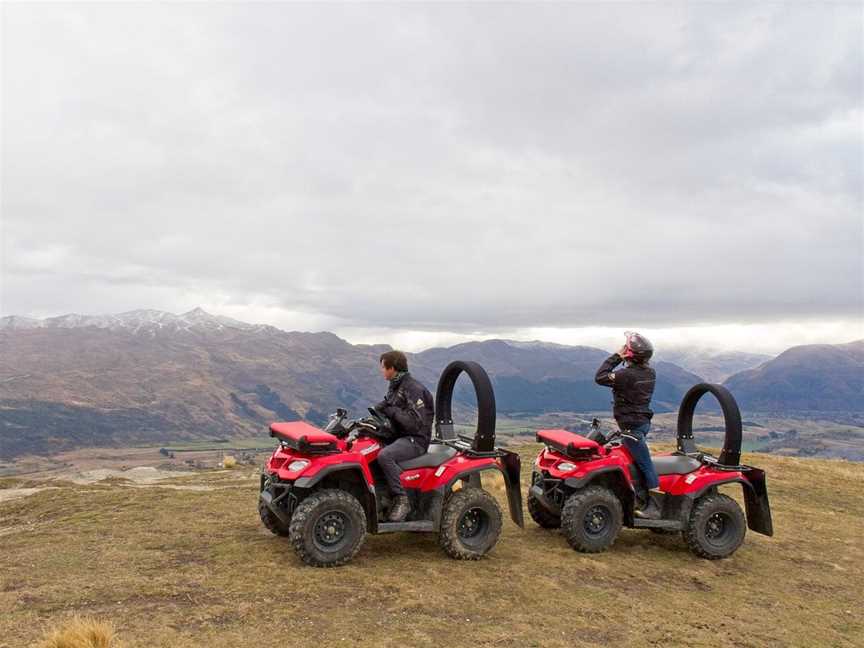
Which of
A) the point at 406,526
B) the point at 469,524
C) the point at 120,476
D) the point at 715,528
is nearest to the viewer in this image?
the point at 406,526

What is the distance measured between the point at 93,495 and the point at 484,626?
10.7 meters

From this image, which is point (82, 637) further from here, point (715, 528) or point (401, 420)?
point (715, 528)

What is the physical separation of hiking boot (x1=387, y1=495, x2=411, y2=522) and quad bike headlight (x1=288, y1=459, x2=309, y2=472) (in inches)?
60.9

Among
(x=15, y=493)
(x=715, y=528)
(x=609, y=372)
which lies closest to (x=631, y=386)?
(x=609, y=372)

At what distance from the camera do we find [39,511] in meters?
12.2

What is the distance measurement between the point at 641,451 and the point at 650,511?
124 cm

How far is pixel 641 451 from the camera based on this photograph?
33.0ft

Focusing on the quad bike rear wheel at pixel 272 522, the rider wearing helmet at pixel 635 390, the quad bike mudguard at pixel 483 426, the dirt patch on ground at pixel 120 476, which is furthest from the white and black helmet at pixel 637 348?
the dirt patch on ground at pixel 120 476

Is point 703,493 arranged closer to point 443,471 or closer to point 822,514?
point 443,471

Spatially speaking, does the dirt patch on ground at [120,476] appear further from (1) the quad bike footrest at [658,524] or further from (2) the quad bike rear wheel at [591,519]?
(1) the quad bike footrest at [658,524]

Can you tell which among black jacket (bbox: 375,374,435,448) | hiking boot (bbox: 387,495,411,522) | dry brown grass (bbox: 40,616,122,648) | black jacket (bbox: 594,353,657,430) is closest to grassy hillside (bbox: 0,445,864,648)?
dry brown grass (bbox: 40,616,122,648)

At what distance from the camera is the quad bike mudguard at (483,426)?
912cm

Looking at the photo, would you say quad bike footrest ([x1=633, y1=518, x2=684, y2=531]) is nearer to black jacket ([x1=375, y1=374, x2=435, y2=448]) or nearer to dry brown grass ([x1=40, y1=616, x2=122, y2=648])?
black jacket ([x1=375, y1=374, x2=435, y2=448])

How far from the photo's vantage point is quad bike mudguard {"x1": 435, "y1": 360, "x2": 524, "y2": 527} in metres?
9.12
